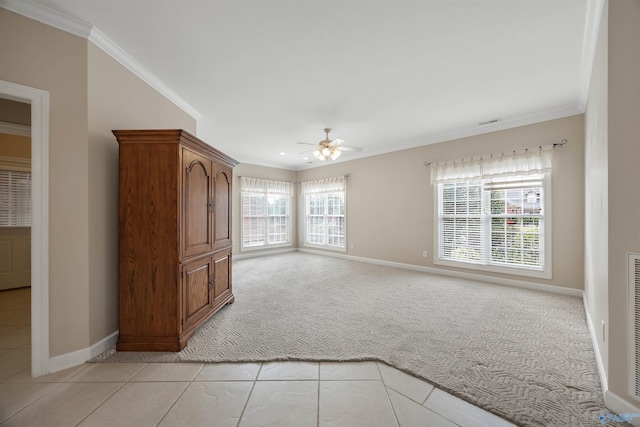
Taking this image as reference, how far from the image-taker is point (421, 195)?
4.99 m

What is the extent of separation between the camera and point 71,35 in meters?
1.92

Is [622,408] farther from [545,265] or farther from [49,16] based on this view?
[49,16]

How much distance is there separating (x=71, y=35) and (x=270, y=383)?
122 inches

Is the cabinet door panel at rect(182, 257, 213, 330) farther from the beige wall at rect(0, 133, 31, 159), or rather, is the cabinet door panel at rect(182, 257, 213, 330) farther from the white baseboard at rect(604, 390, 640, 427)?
the beige wall at rect(0, 133, 31, 159)

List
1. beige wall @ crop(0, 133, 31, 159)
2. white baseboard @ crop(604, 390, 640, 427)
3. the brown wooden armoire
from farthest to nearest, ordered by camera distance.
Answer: beige wall @ crop(0, 133, 31, 159)
the brown wooden armoire
white baseboard @ crop(604, 390, 640, 427)

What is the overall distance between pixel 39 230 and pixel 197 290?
1245 mm

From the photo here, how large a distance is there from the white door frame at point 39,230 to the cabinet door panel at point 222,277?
1.29 metres

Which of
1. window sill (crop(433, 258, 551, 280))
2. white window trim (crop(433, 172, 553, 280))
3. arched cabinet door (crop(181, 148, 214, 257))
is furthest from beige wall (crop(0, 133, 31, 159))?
white window trim (crop(433, 172, 553, 280))

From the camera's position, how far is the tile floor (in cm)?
140

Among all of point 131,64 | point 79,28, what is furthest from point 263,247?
point 79,28

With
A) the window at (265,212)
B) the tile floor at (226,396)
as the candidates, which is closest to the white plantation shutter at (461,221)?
the tile floor at (226,396)

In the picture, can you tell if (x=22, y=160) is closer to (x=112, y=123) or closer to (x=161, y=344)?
(x=112, y=123)

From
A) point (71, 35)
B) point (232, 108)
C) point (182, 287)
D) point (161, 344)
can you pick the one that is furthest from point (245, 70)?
point (161, 344)

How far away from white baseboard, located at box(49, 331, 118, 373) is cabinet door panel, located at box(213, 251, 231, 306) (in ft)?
3.13
